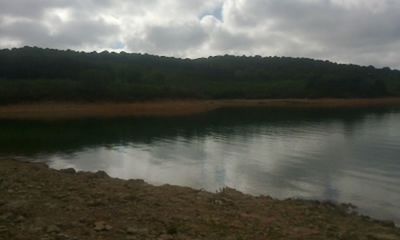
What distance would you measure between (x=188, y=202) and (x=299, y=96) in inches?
3420

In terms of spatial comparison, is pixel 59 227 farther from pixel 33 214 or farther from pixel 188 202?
pixel 188 202

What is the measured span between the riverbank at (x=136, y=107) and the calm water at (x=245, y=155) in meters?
16.1

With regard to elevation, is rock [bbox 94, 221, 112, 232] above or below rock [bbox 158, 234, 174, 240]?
above

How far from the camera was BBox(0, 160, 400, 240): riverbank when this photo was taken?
883cm

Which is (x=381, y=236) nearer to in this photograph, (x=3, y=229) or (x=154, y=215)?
(x=154, y=215)

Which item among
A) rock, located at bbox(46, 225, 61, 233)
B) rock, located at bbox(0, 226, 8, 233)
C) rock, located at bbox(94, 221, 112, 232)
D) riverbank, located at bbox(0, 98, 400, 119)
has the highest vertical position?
rock, located at bbox(0, 226, 8, 233)

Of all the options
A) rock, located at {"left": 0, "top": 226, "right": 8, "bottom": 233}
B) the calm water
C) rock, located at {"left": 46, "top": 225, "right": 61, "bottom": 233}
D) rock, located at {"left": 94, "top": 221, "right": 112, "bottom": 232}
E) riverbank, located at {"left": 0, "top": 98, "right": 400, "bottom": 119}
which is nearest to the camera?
rock, located at {"left": 0, "top": 226, "right": 8, "bottom": 233}

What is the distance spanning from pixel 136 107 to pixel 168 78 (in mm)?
26112

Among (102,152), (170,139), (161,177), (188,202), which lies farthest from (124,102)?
(188,202)

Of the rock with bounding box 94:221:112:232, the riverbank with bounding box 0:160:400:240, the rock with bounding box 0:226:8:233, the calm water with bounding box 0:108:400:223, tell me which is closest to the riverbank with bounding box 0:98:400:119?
the calm water with bounding box 0:108:400:223

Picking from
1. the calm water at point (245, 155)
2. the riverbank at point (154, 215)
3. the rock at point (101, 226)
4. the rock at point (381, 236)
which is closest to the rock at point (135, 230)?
the riverbank at point (154, 215)

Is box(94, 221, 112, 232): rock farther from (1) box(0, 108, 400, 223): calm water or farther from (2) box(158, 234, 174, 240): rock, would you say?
(1) box(0, 108, 400, 223): calm water

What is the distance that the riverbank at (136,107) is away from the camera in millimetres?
63562

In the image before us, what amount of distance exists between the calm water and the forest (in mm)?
24490
